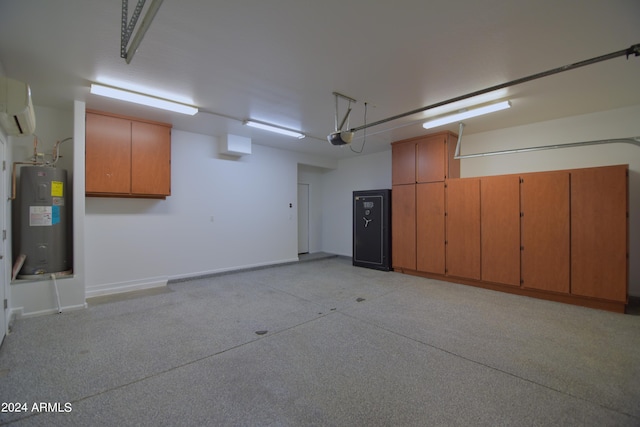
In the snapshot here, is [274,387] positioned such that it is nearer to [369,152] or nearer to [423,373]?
[423,373]

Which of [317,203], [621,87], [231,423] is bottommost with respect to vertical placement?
[231,423]

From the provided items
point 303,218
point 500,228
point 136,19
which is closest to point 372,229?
point 303,218

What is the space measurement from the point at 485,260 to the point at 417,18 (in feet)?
13.4

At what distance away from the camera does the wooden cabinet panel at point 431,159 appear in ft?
17.3

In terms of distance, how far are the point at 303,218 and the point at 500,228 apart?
16.1 ft

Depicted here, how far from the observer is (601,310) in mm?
3742

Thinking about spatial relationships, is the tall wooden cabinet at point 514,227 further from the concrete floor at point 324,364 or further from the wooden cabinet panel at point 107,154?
the wooden cabinet panel at point 107,154

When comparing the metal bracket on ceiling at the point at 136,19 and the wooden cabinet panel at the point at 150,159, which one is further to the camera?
the wooden cabinet panel at the point at 150,159

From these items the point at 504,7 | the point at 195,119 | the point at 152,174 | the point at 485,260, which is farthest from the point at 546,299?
the point at 152,174

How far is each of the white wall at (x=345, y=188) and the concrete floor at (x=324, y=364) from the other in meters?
3.71

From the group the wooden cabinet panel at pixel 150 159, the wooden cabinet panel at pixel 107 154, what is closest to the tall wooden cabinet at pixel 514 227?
the wooden cabinet panel at pixel 150 159

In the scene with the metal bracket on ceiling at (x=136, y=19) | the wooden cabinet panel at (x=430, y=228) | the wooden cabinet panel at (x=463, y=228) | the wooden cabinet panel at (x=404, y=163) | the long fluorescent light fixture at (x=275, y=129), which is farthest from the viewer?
the wooden cabinet panel at (x=404, y=163)

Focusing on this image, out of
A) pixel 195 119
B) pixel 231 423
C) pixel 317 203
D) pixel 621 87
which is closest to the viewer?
pixel 231 423

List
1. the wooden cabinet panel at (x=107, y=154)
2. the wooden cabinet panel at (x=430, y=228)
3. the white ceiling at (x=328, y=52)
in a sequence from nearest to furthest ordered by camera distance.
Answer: the white ceiling at (x=328, y=52), the wooden cabinet panel at (x=107, y=154), the wooden cabinet panel at (x=430, y=228)
